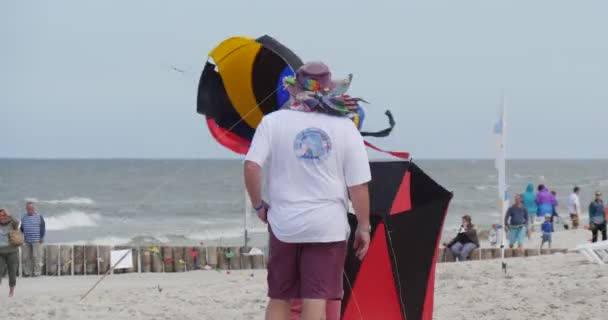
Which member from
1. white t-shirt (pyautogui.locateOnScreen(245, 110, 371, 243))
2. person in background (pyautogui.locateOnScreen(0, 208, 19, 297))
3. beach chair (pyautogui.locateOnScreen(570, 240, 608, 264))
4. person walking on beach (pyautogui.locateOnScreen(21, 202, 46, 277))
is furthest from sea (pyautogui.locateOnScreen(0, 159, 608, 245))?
white t-shirt (pyautogui.locateOnScreen(245, 110, 371, 243))

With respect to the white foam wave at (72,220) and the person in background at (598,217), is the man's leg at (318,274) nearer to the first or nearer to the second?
the person in background at (598,217)

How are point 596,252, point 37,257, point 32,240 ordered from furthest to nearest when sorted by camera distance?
point 37,257 < point 32,240 < point 596,252

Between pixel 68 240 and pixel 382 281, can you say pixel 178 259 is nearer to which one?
pixel 382 281

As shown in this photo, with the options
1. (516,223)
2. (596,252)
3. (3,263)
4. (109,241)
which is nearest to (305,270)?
(596,252)

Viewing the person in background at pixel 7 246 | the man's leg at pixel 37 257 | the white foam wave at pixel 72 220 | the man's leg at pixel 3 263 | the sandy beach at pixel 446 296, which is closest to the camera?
the sandy beach at pixel 446 296

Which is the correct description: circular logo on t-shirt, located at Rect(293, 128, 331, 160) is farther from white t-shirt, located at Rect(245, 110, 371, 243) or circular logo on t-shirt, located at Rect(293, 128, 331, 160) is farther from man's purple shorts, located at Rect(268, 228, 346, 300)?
man's purple shorts, located at Rect(268, 228, 346, 300)

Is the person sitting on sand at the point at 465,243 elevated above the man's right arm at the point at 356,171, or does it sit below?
below

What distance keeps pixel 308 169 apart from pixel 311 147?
10cm

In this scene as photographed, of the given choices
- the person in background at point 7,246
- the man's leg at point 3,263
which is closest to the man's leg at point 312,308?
the person in background at point 7,246

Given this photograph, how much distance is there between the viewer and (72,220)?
38781mm

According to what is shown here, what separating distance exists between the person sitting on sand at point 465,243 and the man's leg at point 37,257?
6489mm

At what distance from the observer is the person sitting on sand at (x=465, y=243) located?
1517 centimetres

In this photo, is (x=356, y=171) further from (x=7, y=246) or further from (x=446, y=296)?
(x=7, y=246)

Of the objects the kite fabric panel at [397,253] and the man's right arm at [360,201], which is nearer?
the man's right arm at [360,201]
